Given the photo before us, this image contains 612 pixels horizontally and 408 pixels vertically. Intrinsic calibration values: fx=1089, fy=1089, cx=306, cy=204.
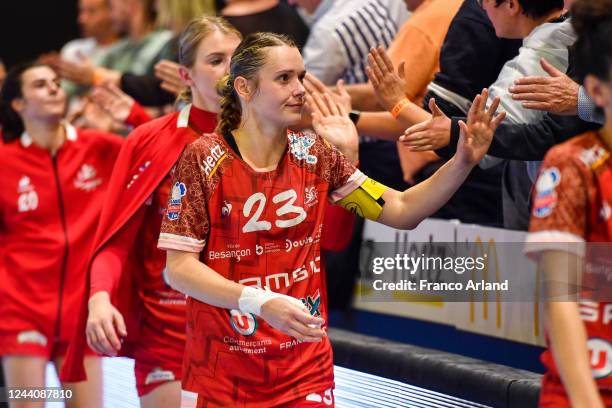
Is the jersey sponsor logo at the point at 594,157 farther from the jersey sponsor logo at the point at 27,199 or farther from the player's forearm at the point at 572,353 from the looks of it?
the jersey sponsor logo at the point at 27,199

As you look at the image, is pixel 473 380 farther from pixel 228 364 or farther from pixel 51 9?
pixel 51 9

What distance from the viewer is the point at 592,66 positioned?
209 cm

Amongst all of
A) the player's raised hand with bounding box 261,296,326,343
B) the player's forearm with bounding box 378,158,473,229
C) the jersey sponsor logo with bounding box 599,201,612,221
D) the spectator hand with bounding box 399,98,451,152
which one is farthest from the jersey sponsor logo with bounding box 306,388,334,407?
the jersey sponsor logo with bounding box 599,201,612,221

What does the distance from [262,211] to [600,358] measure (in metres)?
0.98

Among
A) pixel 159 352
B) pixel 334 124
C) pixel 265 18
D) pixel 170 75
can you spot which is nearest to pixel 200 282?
pixel 334 124

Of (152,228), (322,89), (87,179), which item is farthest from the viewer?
(87,179)

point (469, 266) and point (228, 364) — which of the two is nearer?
point (228, 364)

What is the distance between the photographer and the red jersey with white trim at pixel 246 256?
2711 mm

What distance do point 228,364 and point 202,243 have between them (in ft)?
1.02

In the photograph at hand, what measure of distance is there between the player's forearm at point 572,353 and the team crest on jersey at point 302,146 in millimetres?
949

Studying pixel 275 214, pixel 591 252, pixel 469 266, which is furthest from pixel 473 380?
pixel 591 252

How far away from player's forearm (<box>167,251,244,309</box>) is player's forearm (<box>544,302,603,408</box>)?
0.79 meters

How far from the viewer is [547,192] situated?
2094mm

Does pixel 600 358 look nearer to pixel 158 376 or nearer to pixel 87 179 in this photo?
pixel 158 376
